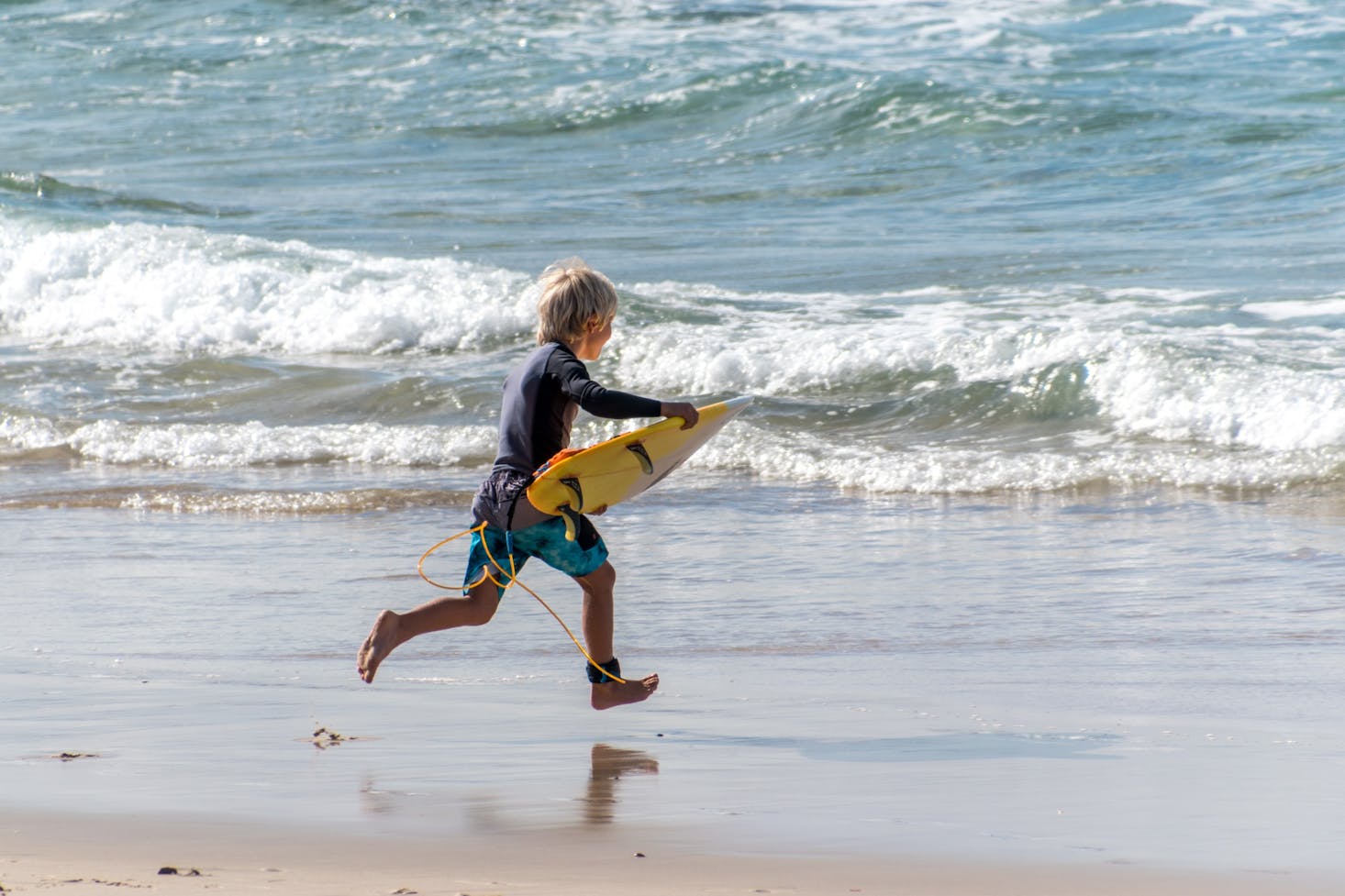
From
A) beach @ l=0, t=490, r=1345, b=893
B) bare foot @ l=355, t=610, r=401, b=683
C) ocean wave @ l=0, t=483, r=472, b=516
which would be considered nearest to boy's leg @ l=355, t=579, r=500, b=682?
bare foot @ l=355, t=610, r=401, b=683

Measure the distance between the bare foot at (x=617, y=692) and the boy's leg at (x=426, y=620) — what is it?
0.35 metres

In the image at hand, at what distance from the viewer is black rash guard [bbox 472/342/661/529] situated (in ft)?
13.3

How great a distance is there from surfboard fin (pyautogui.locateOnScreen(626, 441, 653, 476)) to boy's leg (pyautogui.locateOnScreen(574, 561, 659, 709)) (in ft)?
0.93

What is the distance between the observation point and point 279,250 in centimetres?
1381

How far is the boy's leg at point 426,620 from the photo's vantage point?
4160mm

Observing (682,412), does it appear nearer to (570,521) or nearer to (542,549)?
(570,521)

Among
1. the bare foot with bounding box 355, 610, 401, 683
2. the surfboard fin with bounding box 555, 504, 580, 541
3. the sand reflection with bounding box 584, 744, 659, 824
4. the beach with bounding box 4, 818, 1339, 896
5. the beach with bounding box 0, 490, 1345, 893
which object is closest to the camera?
the beach with bounding box 4, 818, 1339, 896

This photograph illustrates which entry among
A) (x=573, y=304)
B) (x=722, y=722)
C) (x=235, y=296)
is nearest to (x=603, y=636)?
(x=722, y=722)

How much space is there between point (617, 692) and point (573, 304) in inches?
38.3

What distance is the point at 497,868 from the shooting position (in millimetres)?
2885

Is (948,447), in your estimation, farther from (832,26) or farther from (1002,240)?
(832,26)

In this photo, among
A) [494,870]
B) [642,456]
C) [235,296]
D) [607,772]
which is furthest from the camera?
[235,296]

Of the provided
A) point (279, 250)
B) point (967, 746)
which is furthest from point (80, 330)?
point (967, 746)

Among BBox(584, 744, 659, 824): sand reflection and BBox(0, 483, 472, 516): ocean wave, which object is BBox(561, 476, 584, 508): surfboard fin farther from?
BBox(0, 483, 472, 516): ocean wave
